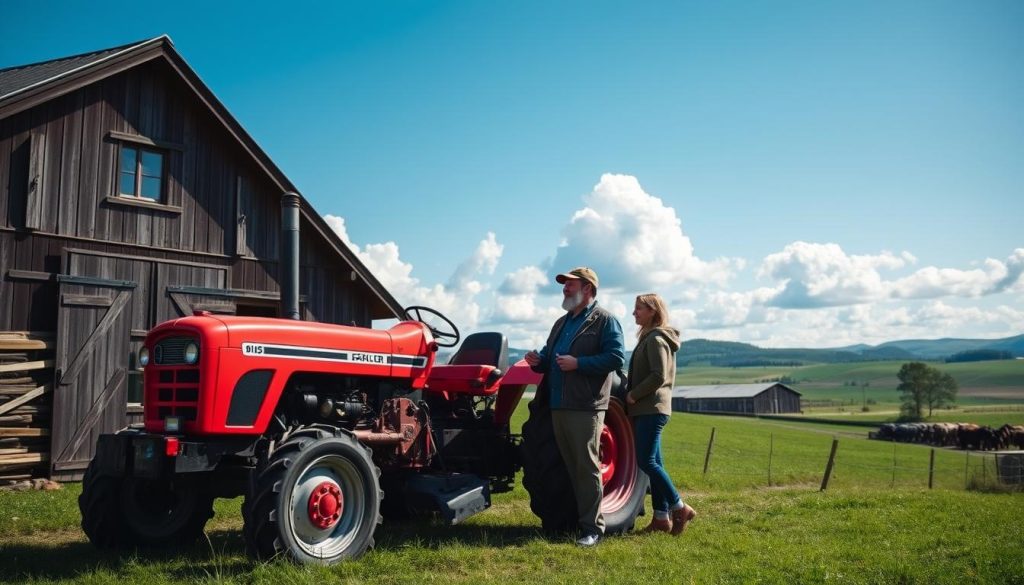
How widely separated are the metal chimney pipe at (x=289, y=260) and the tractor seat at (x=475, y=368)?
1294 mm

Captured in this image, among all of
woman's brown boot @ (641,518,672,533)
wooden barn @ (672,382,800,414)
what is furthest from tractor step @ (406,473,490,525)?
wooden barn @ (672,382,800,414)

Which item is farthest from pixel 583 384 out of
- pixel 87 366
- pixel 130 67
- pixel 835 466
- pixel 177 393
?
pixel 835 466

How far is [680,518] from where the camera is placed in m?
6.32

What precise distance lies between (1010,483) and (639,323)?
11.4 meters

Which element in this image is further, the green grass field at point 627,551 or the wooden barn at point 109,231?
the wooden barn at point 109,231

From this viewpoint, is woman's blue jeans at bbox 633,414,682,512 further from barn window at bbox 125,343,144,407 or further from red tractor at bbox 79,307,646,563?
barn window at bbox 125,343,144,407

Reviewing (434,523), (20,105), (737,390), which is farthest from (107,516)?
(737,390)

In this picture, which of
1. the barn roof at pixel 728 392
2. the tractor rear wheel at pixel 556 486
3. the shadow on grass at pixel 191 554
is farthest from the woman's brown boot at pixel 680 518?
the barn roof at pixel 728 392

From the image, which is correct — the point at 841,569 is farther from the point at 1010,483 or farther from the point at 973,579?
the point at 1010,483

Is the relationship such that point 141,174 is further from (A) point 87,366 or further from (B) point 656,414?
(B) point 656,414

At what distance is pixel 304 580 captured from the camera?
447 cm

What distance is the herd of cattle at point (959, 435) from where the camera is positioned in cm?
4625

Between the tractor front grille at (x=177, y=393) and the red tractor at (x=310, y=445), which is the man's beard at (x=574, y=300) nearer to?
the red tractor at (x=310, y=445)

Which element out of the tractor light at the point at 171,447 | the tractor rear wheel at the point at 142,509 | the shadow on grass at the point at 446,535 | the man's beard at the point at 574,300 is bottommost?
the shadow on grass at the point at 446,535
